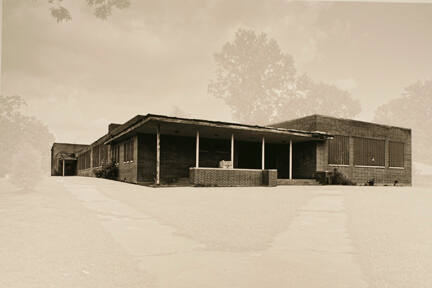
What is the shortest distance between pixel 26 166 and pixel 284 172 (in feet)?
51.9

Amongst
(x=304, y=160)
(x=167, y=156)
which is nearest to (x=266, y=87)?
(x=304, y=160)

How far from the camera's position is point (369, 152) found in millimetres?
25125

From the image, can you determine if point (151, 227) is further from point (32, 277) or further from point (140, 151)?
point (140, 151)

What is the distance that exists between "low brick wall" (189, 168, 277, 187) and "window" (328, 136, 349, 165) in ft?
21.8

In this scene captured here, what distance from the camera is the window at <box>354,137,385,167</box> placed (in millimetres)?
24531

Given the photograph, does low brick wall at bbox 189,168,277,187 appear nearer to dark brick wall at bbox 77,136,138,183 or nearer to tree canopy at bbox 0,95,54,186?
dark brick wall at bbox 77,136,138,183

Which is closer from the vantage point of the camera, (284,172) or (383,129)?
(284,172)

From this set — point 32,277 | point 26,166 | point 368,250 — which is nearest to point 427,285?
point 368,250

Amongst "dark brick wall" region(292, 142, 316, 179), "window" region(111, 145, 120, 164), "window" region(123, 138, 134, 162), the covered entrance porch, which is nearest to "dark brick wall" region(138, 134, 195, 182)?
the covered entrance porch

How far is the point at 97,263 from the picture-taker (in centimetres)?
364

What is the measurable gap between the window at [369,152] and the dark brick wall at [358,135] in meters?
0.30

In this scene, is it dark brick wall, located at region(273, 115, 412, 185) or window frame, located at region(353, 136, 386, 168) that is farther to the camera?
window frame, located at region(353, 136, 386, 168)

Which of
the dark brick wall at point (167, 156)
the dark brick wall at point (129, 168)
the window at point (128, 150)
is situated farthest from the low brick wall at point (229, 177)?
the window at point (128, 150)

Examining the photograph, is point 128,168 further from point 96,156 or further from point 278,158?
point 96,156
